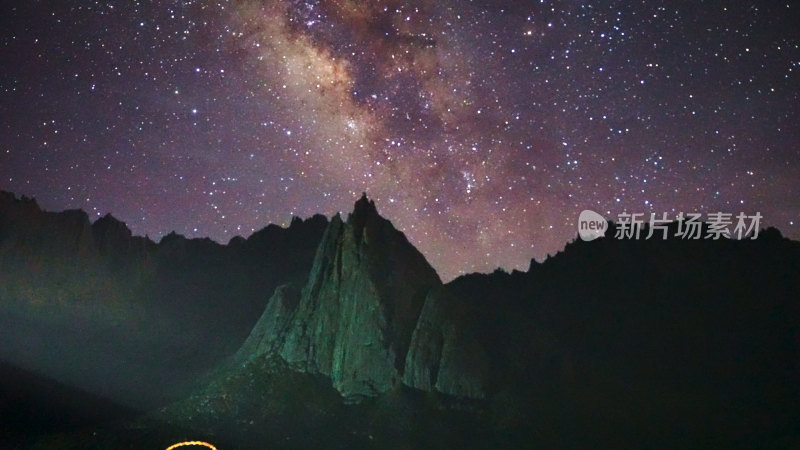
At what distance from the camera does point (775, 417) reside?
64.9m

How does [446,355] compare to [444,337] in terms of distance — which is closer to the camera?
[446,355]

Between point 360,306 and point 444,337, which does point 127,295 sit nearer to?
point 360,306

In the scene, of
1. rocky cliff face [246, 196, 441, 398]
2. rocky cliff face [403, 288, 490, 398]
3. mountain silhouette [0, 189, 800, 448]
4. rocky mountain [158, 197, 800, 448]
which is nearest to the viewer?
mountain silhouette [0, 189, 800, 448]

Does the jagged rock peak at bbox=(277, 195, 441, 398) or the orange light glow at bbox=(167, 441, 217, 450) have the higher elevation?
the jagged rock peak at bbox=(277, 195, 441, 398)

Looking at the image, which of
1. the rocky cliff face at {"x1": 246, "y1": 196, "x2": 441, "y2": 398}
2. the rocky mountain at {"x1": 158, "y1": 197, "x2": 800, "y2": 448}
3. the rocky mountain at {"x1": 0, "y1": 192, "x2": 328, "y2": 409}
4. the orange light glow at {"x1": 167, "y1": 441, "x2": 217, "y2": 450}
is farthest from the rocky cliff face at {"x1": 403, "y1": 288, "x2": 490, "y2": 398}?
the rocky mountain at {"x1": 0, "y1": 192, "x2": 328, "y2": 409}

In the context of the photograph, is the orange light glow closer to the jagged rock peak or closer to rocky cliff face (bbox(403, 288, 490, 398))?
the jagged rock peak

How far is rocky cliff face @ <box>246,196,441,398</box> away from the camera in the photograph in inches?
2778

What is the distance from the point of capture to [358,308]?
74.8 meters

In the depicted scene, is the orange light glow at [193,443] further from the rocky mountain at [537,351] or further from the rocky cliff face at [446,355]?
the rocky cliff face at [446,355]

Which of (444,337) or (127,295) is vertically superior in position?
(444,337)

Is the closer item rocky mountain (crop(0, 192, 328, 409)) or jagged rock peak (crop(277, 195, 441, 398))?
jagged rock peak (crop(277, 195, 441, 398))

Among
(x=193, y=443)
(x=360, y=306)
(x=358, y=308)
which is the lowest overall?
(x=193, y=443)

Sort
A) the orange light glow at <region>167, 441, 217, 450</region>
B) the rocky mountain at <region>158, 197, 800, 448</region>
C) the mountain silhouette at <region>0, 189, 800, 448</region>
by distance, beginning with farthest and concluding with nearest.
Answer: the rocky mountain at <region>158, 197, 800, 448</region>, the mountain silhouette at <region>0, 189, 800, 448</region>, the orange light glow at <region>167, 441, 217, 450</region>

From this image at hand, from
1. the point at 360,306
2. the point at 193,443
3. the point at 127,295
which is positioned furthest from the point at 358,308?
the point at 127,295
